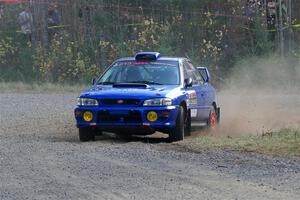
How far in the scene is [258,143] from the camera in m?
14.0

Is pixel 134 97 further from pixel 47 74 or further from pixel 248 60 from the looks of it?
pixel 47 74

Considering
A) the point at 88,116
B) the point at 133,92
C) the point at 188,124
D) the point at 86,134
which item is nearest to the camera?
the point at 133,92

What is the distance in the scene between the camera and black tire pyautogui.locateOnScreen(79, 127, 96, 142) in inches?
590

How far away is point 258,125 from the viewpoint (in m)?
18.5

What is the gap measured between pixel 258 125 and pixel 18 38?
2981 cm

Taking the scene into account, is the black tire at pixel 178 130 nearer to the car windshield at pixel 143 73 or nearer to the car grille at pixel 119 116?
the car grille at pixel 119 116

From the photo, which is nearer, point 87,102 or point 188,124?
point 87,102

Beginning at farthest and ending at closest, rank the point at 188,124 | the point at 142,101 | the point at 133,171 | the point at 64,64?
the point at 64,64 → the point at 188,124 → the point at 142,101 → the point at 133,171

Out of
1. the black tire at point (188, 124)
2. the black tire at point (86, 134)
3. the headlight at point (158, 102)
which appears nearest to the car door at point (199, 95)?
the black tire at point (188, 124)

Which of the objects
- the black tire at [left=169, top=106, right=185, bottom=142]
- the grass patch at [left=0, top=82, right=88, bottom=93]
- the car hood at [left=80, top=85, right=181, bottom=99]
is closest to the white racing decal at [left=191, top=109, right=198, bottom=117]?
the car hood at [left=80, top=85, right=181, bottom=99]

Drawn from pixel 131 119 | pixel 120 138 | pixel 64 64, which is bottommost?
pixel 64 64

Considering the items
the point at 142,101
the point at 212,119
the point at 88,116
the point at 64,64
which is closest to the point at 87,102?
the point at 88,116

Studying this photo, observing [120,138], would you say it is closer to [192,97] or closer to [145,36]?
[192,97]

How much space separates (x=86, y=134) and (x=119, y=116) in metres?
0.85
